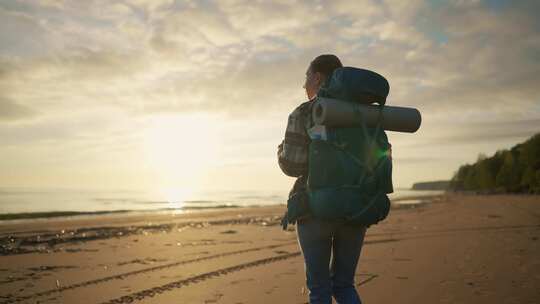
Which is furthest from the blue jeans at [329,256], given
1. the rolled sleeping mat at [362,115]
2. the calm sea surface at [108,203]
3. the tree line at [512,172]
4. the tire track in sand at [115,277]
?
the tree line at [512,172]

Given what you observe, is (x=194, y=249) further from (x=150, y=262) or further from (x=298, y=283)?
(x=298, y=283)

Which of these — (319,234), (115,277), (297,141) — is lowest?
(115,277)

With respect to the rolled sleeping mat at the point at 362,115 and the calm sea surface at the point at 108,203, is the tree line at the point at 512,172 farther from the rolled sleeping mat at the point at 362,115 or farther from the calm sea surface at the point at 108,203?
the rolled sleeping mat at the point at 362,115

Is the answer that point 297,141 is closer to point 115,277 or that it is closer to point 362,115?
point 362,115

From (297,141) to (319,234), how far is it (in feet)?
1.98

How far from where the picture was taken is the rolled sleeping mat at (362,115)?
235cm

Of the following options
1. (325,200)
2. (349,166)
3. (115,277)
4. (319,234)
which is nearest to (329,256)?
(319,234)

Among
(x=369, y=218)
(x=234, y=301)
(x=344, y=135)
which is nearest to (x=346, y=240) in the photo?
(x=369, y=218)

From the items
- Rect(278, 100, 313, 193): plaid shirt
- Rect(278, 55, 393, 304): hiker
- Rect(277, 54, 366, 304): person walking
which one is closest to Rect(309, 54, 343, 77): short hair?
Rect(277, 54, 366, 304): person walking

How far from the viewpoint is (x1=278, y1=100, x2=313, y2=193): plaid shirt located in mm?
2477

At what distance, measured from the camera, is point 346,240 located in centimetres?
263

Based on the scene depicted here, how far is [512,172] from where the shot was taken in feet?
210

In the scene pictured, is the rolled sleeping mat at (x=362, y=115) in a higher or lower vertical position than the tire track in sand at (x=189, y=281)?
higher

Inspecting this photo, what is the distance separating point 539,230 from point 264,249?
25.9ft
